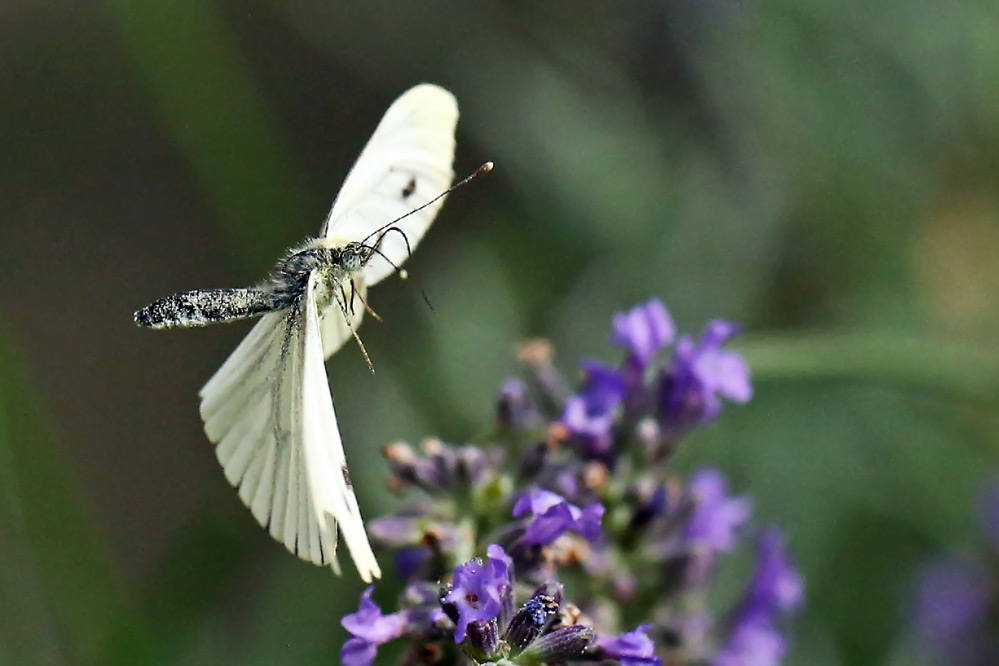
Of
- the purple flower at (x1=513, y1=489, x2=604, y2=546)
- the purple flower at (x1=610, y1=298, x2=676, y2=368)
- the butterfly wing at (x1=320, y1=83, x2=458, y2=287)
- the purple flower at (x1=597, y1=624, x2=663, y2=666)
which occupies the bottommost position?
the purple flower at (x1=597, y1=624, x2=663, y2=666)

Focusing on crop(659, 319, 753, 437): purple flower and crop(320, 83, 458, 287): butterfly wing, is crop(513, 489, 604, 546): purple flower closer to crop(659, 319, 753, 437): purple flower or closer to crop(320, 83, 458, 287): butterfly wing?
crop(659, 319, 753, 437): purple flower

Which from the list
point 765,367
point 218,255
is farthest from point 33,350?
point 765,367

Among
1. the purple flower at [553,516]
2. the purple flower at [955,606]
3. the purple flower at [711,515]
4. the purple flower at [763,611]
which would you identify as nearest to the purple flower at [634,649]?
the purple flower at [553,516]

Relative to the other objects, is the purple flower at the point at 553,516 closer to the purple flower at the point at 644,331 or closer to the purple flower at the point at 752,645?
the purple flower at the point at 644,331

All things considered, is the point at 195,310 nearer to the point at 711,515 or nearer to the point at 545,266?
the point at 711,515

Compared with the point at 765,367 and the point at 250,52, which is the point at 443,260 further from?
the point at 765,367

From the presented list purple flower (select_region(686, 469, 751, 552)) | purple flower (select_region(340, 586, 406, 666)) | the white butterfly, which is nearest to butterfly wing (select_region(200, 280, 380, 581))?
the white butterfly

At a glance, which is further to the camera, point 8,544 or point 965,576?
point 965,576
